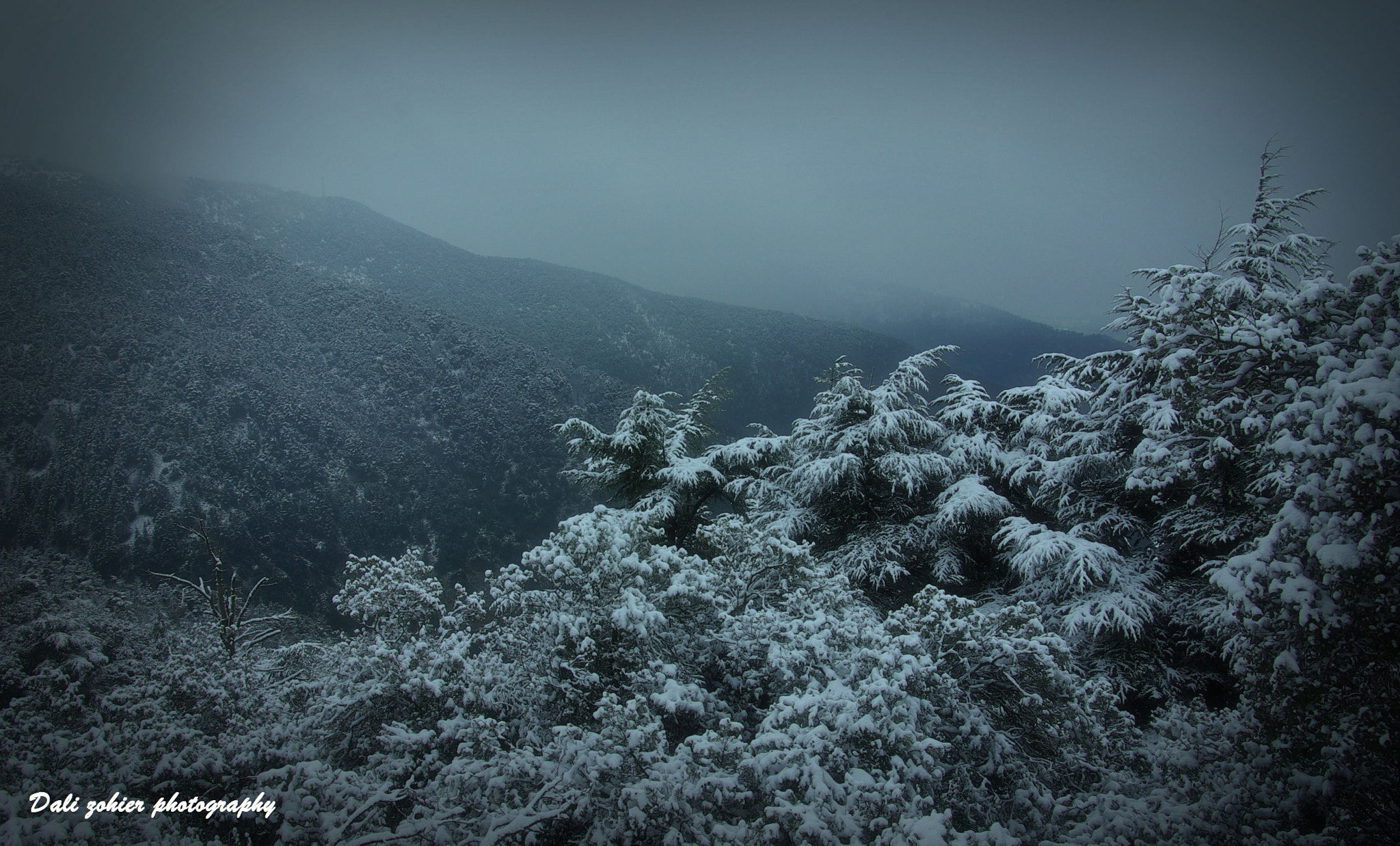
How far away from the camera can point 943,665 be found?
16.5 feet

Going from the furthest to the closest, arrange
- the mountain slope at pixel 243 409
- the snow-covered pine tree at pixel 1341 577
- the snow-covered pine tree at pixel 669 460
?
the mountain slope at pixel 243 409, the snow-covered pine tree at pixel 669 460, the snow-covered pine tree at pixel 1341 577

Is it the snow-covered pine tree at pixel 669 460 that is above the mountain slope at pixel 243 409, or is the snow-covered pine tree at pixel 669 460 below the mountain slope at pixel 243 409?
above

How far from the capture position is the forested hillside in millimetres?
3203

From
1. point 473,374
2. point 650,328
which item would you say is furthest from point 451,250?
point 473,374

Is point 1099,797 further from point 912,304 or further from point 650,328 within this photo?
point 912,304

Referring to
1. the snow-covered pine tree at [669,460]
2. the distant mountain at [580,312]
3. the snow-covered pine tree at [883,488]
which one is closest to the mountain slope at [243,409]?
the distant mountain at [580,312]

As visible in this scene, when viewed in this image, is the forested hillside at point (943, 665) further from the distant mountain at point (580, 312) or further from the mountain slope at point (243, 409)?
the distant mountain at point (580, 312)

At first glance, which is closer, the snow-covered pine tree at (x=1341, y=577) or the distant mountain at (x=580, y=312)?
the snow-covered pine tree at (x=1341, y=577)

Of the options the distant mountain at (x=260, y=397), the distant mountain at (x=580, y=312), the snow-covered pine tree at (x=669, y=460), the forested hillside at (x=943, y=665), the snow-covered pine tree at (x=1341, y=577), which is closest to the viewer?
the snow-covered pine tree at (x=1341, y=577)

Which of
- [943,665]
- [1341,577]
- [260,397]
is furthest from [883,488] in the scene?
[260,397]

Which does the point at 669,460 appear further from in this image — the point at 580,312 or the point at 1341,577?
the point at 580,312

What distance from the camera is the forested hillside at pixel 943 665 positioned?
3203mm

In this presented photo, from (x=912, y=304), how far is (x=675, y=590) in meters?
99.9

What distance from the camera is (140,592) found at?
74.0 ft
